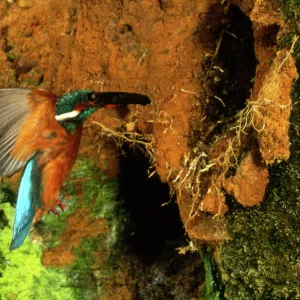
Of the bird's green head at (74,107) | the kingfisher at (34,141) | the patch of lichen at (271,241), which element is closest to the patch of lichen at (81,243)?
the kingfisher at (34,141)

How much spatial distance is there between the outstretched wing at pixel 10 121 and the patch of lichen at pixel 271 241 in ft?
2.98

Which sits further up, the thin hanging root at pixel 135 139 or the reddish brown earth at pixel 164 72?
the reddish brown earth at pixel 164 72

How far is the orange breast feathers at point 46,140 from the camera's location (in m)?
2.01

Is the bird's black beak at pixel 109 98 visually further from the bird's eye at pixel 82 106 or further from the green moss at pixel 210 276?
the green moss at pixel 210 276

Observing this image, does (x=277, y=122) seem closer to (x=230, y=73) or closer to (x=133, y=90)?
(x=230, y=73)

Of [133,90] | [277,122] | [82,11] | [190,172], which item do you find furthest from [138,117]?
[277,122]

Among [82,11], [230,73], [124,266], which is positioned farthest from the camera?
[124,266]

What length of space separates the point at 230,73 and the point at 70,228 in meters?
1.16

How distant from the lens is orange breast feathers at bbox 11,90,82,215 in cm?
201

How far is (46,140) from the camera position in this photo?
6.69 feet

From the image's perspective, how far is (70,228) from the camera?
8.67ft

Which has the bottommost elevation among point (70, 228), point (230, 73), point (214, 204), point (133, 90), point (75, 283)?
point (75, 283)

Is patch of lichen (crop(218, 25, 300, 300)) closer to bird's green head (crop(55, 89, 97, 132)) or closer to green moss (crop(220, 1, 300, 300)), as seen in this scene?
green moss (crop(220, 1, 300, 300))

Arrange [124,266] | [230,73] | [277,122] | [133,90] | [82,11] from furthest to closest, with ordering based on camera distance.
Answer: [124,266], [82,11], [133,90], [230,73], [277,122]
